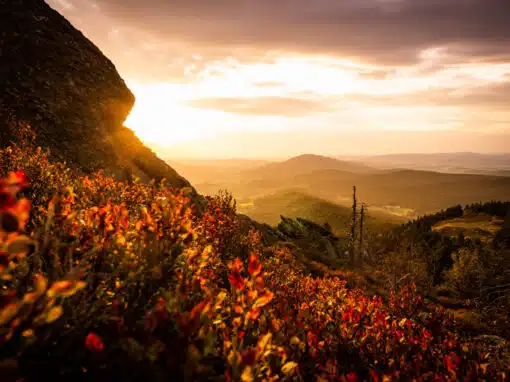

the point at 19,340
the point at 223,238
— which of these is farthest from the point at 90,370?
the point at 223,238

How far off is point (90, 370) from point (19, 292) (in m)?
0.92

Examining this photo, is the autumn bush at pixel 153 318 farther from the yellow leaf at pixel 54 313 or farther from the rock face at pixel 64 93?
the rock face at pixel 64 93

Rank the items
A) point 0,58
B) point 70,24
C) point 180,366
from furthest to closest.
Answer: point 70,24
point 0,58
point 180,366

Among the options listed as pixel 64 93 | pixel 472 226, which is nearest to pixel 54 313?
pixel 64 93

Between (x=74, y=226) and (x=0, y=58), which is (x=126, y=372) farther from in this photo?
(x=0, y=58)

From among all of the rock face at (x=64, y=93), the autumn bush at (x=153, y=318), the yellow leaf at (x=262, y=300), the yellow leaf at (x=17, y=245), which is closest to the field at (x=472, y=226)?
the rock face at (x=64, y=93)

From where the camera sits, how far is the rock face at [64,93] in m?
17.2

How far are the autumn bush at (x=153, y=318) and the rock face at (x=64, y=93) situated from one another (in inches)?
607

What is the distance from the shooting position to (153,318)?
1.79 metres

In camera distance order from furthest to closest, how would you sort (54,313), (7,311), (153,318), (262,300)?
(262,300) → (153,318) → (54,313) → (7,311)

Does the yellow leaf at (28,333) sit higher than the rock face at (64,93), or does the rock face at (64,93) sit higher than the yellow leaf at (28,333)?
the rock face at (64,93)

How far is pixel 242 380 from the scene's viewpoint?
1.73m

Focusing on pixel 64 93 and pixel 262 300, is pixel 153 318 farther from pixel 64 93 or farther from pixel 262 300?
pixel 64 93

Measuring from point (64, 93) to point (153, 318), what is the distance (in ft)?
73.8
